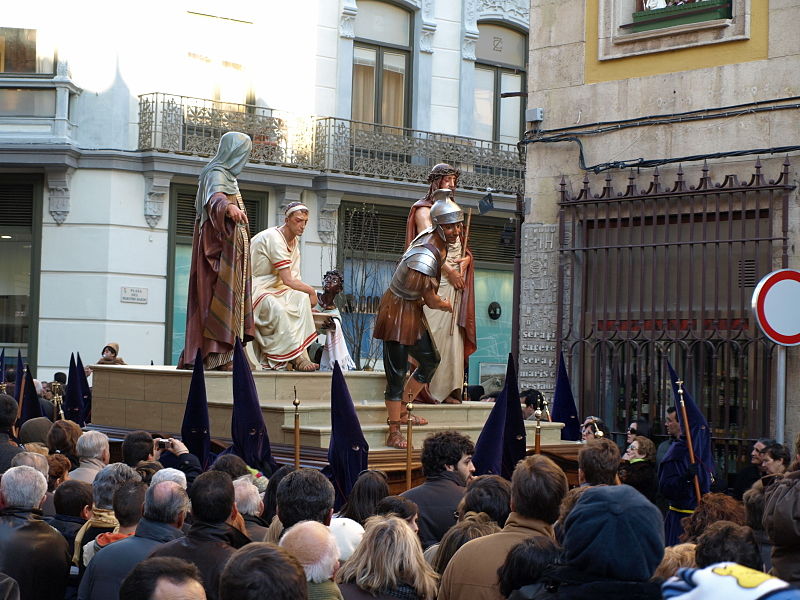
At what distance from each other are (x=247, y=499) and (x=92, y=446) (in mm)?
1785

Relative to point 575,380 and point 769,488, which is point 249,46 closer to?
point 575,380

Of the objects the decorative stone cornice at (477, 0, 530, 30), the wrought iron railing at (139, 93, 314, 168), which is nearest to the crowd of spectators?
the wrought iron railing at (139, 93, 314, 168)

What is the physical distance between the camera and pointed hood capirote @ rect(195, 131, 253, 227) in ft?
39.6

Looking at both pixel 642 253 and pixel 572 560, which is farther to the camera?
pixel 642 253

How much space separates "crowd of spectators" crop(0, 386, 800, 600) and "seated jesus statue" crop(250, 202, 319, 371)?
5.58 meters

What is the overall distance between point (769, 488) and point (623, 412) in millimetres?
7381

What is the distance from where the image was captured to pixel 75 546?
5.99 m

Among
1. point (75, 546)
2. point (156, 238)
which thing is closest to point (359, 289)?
point (156, 238)

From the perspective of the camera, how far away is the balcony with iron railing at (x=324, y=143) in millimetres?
21344

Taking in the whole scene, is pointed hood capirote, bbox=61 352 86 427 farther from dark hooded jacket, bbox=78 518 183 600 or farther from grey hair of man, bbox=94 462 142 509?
dark hooded jacket, bbox=78 518 183 600

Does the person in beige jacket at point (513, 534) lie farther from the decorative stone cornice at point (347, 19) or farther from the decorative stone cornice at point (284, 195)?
the decorative stone cornice at point (347, 19)

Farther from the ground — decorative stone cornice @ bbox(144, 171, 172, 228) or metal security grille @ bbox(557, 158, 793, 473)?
decorative stone cornice @ bbox(144, 171, 172, 228)

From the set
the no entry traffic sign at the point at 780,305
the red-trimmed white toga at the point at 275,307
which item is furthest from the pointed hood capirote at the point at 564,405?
the no entry traffic sign at the point at 780,305

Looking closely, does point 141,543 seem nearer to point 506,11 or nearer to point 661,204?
point 661,204
